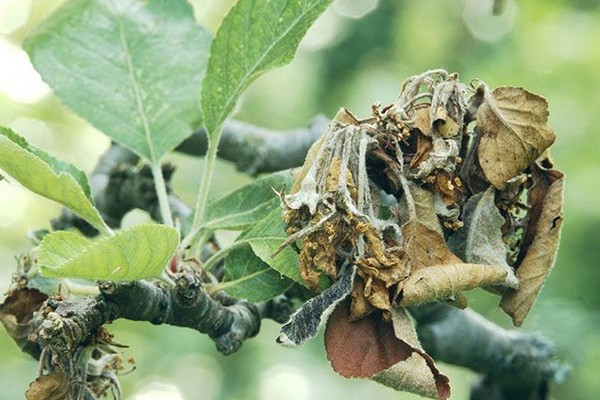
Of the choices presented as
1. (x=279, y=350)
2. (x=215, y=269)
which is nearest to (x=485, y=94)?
(x=215, y=269)

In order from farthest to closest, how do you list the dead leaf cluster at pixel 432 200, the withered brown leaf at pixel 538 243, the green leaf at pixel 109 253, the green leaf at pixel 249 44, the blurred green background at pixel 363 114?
the blurred green background at pixel 363 114 < the green leaf at pixel 249 44 < the withered brown leaf at pixel 538 243 < the dead leaf cluster at pixel 432 200 < the green leaf at pixel 109 253

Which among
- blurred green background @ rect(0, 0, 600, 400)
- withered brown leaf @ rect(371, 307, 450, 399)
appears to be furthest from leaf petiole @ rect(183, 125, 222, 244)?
blurred green background @ rect(0, 0, 600, 400)

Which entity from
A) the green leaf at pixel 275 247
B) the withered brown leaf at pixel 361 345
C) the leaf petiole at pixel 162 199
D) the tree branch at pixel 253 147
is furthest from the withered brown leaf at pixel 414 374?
the tree branch at pixel 253 147

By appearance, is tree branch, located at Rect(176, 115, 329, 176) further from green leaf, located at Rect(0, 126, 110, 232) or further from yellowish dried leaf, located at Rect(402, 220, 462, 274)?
yellowish dried leaf, located at Rect(402, 220, 462, 274)

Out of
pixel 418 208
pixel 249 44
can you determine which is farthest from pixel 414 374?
pixel 249 44

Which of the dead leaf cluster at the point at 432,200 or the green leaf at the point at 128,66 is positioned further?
the green leaf at the point at 128,66

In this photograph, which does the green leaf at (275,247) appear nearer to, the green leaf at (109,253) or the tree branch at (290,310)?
the green leaf at (109,253)
